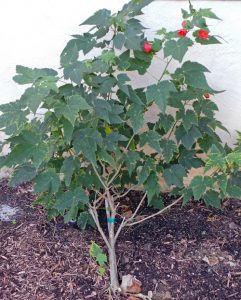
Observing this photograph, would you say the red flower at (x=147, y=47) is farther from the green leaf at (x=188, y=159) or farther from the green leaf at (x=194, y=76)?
the green leaf at (x=188, y=159)

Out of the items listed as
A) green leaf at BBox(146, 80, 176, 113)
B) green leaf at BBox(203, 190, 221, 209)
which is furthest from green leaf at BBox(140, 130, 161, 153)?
green leaf at BBox(203, 190, 221, 209)

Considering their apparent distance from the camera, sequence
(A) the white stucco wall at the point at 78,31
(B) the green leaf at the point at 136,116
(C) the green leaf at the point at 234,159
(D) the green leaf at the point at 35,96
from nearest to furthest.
Answer: (D) the green leaf at the point at 35,96 → (C) the green leaf at the point at 234,159 → (B) the green leaf at the point at 136,116 → (A) the white stucco wall at the point at 78,31

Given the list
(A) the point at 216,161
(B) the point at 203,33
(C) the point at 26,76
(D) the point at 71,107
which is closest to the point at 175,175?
(A) the point at 216,161

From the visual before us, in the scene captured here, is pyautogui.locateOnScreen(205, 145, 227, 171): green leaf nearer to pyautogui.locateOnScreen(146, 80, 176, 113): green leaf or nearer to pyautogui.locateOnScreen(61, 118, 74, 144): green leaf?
pyautogui.locateOnScreen(146, 80, 176, 113): green leaf

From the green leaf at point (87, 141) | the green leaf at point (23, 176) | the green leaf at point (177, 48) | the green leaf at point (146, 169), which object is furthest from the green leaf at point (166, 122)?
the green leaf at point (23, 176)

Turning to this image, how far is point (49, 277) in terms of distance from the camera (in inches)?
115

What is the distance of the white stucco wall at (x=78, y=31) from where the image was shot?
3.04 meters

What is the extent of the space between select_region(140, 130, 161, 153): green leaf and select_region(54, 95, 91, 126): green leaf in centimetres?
60

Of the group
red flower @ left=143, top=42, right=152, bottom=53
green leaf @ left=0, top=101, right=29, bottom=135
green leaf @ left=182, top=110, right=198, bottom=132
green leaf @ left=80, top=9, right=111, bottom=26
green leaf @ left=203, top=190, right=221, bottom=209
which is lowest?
green leaf @ left=203, top=190, right=221, bottom=209

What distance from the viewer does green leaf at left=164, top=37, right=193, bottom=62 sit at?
2.46m

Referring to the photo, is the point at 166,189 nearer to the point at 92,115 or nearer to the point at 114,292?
the point at 114,292

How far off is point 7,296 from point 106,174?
99 centimetres

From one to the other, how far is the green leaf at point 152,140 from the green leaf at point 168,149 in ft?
0.46

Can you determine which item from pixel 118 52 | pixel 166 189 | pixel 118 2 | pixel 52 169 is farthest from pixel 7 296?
pixel 118 2
